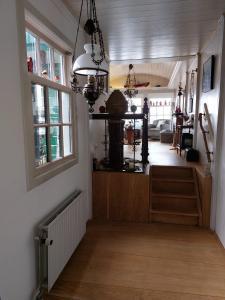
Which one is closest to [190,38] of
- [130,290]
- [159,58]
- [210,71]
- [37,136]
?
[210,71]

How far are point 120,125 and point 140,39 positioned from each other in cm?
121

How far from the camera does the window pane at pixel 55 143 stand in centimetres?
207

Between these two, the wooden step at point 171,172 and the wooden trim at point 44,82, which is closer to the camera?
the wooden trim at point 44,82

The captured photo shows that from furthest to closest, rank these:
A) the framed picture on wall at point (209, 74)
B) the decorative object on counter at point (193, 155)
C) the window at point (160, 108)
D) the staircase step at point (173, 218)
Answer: the window at point (160, 108) → the decorative object on counter at point (193, 155) → the staircase step at point (173, 218) → the framed picture on wall at point (209, 74)

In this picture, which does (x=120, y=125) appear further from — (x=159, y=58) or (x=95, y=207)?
(x=159, y=58)

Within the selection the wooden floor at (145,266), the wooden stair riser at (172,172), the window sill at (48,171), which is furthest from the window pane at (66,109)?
the wooden stair riser at (172,172)

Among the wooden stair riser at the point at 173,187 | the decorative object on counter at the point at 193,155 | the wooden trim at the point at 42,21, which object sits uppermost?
the wooden trim at the point at 42,21

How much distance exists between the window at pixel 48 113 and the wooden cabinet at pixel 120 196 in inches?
34.7

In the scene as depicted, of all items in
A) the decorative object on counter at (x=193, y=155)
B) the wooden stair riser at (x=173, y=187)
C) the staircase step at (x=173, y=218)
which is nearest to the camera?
the staircase step at (x=173, y=218)

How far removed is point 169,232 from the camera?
280cm

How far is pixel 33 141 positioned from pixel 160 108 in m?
9.16

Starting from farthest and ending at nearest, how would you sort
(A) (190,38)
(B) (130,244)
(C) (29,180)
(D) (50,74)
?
(A) (190,38)
(B) (130,244)
(D) (50,74)
(C) (29,180)

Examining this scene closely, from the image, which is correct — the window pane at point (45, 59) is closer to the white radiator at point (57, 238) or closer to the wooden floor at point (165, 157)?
the white radiator at point (57, 238)

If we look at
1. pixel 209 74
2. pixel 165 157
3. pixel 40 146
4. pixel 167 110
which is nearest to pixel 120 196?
pixel 40 146
